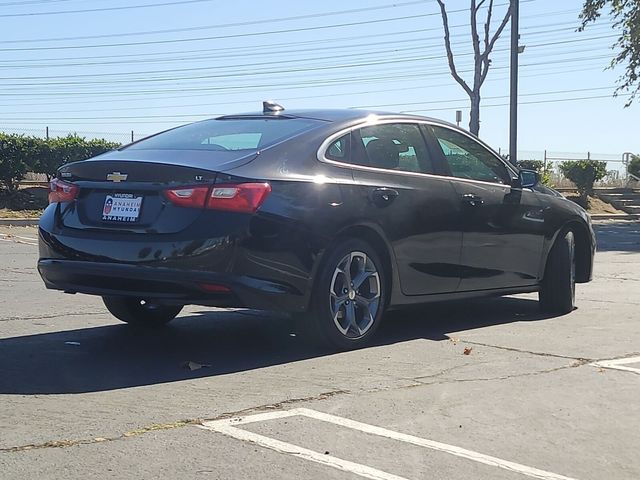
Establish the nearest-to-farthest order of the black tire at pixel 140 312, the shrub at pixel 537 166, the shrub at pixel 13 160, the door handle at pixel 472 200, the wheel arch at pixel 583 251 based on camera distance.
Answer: the black tire at pixel 140 312
the door handle at pixel 472 200
the wheel arch at pixel 583 251
the shrub at pixel 13 160
the shrub at pixel 537 166

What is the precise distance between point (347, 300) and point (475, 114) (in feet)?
86.7

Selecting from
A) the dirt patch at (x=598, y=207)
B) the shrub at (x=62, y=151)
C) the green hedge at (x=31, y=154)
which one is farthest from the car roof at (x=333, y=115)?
the dirt patch at (x=598, y=207)

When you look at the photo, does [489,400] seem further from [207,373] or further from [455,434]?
[207,373]

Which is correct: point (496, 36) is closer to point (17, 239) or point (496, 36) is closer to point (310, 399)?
point (17, 239)

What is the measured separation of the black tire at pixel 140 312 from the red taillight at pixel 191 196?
1.48 metres

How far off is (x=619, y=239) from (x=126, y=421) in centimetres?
1690

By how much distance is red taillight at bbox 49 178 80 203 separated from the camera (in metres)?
5.84

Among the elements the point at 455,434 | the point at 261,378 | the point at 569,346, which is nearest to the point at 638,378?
the point at 569,346

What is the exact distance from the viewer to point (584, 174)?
1261 inches

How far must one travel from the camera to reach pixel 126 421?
169 inches

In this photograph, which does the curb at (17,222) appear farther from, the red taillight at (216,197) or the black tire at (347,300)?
the red taillight at (216,197)

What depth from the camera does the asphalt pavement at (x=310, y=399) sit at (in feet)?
12.6

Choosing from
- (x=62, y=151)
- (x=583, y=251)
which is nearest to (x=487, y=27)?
(x=62, y=151)

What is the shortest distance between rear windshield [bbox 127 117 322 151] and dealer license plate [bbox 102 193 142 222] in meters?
0.58
